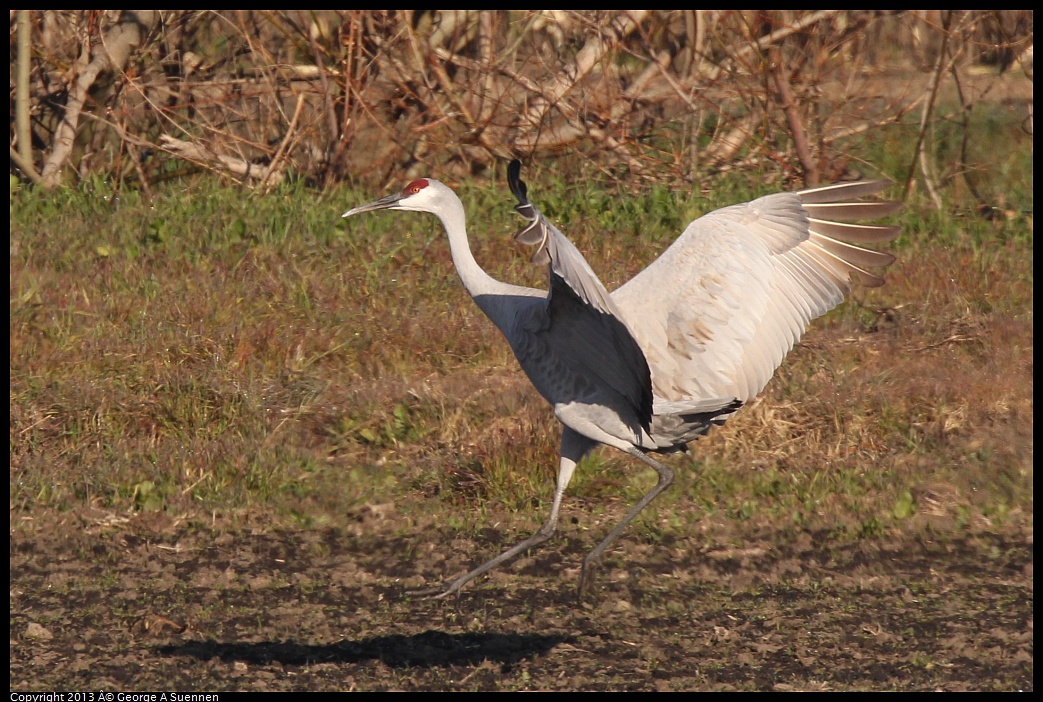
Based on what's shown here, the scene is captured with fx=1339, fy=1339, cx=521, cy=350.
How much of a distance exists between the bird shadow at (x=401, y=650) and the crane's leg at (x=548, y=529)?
5.6 inches

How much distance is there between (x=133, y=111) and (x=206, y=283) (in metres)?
1.81

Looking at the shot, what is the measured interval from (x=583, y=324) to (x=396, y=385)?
1.86 m

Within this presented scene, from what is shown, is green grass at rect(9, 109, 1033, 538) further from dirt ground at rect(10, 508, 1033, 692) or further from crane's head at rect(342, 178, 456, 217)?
crane's head at rect(342, 178, 456, 217)

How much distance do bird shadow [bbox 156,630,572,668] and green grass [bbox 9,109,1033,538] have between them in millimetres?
840

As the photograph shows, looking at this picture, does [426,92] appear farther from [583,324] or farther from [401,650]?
[401,650]

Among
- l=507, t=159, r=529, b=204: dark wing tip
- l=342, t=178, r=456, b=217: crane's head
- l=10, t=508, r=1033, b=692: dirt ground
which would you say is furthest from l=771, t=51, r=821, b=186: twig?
l=507, t=159, r=529, b=204: dark wing tip

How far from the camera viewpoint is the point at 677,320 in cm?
409

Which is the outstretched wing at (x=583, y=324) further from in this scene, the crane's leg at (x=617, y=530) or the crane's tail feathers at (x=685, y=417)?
the crane's leg at (x=617, y=530)

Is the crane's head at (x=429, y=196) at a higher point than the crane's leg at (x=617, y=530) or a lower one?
higher

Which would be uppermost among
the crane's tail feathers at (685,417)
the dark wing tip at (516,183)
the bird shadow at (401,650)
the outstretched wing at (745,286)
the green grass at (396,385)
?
the dark wing tip at (516,183)

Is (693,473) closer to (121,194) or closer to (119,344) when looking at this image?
(119,344)

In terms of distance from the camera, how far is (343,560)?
14.7ft

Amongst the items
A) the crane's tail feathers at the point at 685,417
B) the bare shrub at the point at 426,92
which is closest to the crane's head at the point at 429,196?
the crane's tail feathers at the point at 685,417

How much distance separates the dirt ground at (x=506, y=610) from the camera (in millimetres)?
3717
